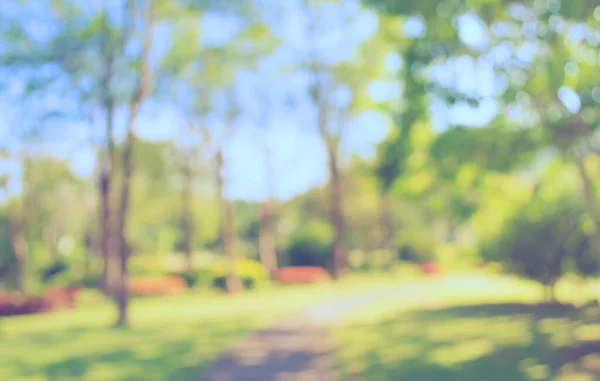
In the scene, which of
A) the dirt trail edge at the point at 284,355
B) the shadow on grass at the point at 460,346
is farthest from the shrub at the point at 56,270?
the shadow on grass at the point at 460,346

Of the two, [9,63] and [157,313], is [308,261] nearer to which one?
[157,313]

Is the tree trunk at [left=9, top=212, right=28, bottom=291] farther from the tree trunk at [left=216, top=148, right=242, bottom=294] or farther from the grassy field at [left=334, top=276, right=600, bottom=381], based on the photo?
the grassy field at [left=334, top=276, right=600, bottom=381]

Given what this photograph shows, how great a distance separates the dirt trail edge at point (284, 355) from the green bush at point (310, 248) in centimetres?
1701

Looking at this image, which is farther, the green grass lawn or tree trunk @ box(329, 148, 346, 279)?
tree trunk @ box(329, 148, 346, 279)

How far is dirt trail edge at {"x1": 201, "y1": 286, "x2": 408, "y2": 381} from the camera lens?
28.1 ft

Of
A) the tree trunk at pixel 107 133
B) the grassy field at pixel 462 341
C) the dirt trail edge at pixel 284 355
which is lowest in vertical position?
the grassy field at pixel 462 341

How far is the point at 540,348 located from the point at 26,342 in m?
9.61

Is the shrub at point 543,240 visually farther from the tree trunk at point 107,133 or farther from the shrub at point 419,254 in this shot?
the shrub at point 419,254

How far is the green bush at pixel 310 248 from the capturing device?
109ft

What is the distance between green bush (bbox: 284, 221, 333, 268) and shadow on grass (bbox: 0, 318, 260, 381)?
62.9 feet

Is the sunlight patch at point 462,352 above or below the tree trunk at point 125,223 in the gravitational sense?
below

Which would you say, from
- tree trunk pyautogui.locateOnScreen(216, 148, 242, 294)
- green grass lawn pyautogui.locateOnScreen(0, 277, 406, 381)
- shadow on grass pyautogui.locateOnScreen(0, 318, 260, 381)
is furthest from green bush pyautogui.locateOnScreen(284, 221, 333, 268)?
shadow on grass pyautogui.locateOnScreen(0, 318, 260, 381)

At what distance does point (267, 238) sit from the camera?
30.9m

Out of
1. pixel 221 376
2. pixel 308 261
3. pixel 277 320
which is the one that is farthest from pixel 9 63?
pixel 308 261
